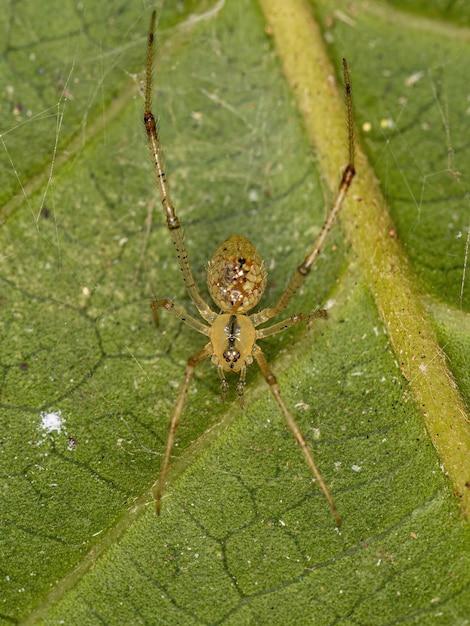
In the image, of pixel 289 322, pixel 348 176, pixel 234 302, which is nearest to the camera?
pixel 348 176

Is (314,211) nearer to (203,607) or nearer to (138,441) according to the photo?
(138,441)

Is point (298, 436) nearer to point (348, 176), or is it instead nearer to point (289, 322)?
point (289, 322)

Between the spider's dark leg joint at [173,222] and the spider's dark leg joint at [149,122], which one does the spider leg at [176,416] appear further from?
the spider's dark leg joint at [149,122]

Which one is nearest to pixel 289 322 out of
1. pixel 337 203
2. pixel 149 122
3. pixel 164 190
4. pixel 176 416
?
pixel 337 203

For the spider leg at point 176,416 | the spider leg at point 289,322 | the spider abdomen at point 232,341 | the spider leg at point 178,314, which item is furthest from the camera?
the spider abdomen at point 232,341

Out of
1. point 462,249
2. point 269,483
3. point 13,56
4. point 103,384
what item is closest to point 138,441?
point 103,384

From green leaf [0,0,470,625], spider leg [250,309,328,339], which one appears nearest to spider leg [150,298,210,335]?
green leaf [0,0,470,625]

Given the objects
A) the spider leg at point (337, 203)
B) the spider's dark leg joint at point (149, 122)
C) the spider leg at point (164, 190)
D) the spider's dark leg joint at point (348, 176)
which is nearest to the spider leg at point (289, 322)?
the spider leg at point (337, 203)

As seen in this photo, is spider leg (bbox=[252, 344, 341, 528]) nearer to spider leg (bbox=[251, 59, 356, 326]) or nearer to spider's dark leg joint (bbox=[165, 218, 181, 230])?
spider leg (bbox=[251, 59, 356, 326])
